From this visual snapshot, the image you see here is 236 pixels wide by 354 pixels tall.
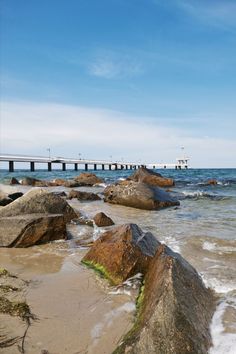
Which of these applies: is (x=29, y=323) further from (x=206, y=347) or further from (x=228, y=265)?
(x=228, y=265)

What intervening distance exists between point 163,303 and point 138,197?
449 inches

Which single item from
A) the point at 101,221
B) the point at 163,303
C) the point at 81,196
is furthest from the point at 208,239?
the point at 81,196

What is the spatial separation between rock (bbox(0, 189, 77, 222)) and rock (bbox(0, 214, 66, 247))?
3.03ft

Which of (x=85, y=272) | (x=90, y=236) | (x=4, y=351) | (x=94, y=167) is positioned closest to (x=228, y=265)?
(x=85, y=272)

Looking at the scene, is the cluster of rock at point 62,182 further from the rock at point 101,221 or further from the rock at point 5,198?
the rock at point 101,221

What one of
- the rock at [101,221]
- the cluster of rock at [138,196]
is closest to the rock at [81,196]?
the cluster of rock at [138,196]

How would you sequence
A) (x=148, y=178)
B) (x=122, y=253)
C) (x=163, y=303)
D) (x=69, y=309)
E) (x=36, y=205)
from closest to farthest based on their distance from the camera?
(x=163, y=303), (x=69, y=309), (x=122, y=253), (x=36, y=205), (x=148, y=178)

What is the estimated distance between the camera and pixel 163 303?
334 centimetres

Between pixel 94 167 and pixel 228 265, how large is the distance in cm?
9965

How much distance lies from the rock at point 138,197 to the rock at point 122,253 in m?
8.47

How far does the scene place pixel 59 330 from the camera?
3625 millimetres

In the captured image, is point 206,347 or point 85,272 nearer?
point 206,347

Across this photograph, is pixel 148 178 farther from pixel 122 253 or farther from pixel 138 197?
pixel 122 253

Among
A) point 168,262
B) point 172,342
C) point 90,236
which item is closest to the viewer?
point 172,342
